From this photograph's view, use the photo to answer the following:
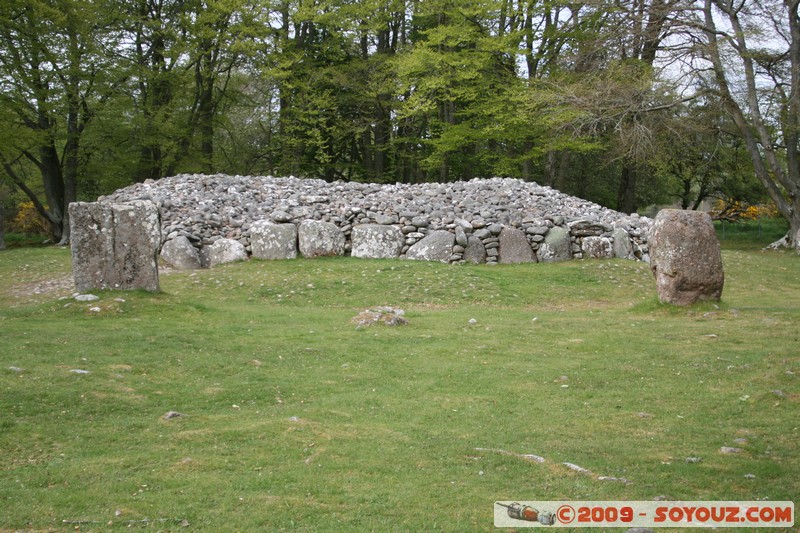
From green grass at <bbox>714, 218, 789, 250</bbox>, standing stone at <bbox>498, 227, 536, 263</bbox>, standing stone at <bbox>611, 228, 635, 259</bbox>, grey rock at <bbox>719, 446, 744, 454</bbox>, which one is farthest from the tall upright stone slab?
green grass at <bbox>714, 218, 789, 250</bbox>

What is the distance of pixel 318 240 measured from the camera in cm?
2300

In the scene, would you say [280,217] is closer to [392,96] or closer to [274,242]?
[274,242]

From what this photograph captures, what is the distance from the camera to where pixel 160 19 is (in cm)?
3969

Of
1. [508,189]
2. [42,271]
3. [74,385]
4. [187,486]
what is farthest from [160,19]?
[187,486]

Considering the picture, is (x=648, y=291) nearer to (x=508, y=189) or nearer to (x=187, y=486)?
(x=508, y=189)

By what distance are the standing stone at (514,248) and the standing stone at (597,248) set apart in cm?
181

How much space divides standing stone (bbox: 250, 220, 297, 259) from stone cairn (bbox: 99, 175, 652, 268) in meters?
0.03

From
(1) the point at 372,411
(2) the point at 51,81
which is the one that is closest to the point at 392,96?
(2) the point at 51,81

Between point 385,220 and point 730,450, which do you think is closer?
point 730,450

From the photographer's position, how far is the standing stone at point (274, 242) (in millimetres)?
22719

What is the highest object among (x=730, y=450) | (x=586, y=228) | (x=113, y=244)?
(x=586, y=228)

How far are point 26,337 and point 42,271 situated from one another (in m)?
12.8

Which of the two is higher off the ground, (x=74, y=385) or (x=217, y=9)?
(x=217, y=9)

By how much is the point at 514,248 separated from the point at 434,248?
2.73 metres
